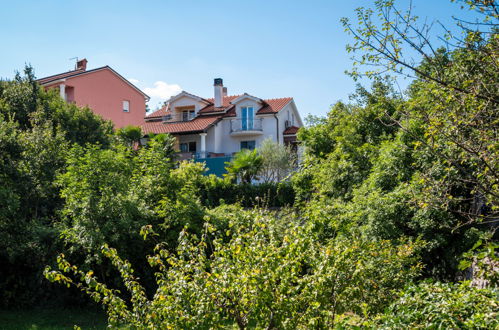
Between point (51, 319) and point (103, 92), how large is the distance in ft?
89.5

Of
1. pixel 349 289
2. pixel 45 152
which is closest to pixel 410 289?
pixel 349 289

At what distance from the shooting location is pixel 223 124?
39688 millimetres

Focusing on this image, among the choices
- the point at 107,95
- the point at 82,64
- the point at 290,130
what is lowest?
the point at 290,130

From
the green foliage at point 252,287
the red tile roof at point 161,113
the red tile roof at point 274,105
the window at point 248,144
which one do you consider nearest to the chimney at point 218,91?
the red tile roof at point 274,105

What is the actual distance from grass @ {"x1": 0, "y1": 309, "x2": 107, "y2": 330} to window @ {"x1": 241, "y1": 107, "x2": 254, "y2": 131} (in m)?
27.7

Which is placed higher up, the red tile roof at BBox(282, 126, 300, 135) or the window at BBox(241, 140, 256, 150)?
the red tile roof at BBox(282, 126, 300, 135)

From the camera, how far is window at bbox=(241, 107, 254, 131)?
127 ft

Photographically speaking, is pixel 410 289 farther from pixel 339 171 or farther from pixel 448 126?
pixel 339 171

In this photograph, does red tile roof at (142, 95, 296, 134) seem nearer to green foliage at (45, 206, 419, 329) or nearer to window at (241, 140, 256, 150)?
window at (241, 140, 256, 150)

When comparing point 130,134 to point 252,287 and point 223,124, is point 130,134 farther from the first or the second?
point 252,287

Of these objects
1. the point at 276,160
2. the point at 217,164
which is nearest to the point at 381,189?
the point at 276,160

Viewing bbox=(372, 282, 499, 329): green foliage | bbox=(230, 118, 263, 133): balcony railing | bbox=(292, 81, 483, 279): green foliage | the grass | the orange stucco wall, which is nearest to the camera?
bbox=(372, 282, 499, 329): green foliage

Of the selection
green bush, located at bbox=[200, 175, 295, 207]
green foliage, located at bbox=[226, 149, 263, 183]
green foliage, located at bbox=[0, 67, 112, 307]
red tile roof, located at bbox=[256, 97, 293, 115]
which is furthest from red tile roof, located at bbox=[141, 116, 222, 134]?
green foliage, located at bbox=[0, 67, 112, 307]

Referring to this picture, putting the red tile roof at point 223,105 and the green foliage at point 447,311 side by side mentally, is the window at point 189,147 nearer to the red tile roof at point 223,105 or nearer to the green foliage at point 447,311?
the red tile roof at point 223,105
